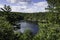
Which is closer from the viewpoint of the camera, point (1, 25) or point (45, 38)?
point (45, 38)

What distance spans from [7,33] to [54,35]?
842 cm

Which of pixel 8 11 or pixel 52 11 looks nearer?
pixel 52 11

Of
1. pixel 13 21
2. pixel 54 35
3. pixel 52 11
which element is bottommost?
pixel 13 21

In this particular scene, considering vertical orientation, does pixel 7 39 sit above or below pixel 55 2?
below

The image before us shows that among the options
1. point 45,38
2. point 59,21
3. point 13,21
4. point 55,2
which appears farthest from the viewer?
point 13,21

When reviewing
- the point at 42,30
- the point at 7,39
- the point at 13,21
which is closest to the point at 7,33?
the point at 7,39

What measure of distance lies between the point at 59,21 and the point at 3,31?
7.92 m

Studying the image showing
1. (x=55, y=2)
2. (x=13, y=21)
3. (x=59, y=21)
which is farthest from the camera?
(x=13, y=21)

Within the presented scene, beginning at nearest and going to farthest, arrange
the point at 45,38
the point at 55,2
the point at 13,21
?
the point at 45,38 < the point at 55,2 < the point at 13,21

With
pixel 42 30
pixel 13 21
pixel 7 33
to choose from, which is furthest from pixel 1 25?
pixel 13 21

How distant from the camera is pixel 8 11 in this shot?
5841cm

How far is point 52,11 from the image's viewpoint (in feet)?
88.8

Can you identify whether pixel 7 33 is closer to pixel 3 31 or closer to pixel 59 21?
pixel 3 31

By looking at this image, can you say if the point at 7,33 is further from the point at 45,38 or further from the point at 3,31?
the point at 45,38
